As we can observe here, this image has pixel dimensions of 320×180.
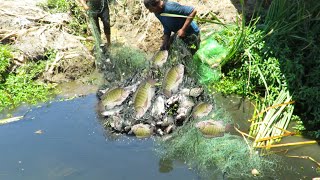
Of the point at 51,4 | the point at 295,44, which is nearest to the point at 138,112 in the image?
the point at 295,44

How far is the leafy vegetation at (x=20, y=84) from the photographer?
6.37 meters

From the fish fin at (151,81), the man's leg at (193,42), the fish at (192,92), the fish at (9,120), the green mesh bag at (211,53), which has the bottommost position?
the fish at (9,120)

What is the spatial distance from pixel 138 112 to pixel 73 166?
1135 millimetres

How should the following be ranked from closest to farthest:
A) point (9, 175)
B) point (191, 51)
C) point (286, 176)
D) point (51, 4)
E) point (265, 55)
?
point (286, 176)
point (9, 175)
point (265, 55)
point (191, 51)
point (51, 4)

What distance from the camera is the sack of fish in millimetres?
5332

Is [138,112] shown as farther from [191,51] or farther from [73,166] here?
[191,51]

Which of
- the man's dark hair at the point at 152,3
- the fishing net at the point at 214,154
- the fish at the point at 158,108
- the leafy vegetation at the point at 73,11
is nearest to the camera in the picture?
the fishing net at the point at 214,154

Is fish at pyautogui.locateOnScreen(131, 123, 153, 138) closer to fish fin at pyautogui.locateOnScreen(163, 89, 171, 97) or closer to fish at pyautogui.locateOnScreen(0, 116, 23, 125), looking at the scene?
fish fin at pyautogui.locateOnScreen(163, 89, 171, 97)

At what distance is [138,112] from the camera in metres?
5.47

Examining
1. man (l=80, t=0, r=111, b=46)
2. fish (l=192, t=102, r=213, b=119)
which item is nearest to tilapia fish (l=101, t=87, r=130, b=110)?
fish (l=192, t=102, r=213, b=119)

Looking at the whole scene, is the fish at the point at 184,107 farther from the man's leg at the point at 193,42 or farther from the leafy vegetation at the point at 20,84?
the leafy vegetation at the point at 20,84

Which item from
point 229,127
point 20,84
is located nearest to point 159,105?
point 229,127

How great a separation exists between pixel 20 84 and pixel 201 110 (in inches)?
125

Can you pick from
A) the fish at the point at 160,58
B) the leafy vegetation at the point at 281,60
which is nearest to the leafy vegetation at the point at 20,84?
the fish at the point at 160,58
